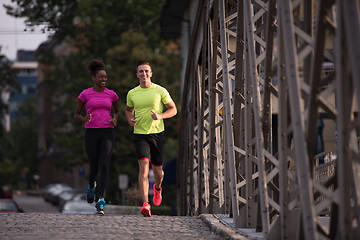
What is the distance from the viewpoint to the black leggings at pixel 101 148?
10.8 meters

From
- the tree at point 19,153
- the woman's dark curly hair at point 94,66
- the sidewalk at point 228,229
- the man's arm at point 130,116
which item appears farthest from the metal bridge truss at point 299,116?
the tree at point 19,153

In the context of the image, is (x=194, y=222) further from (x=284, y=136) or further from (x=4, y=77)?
(x=4, y=77)

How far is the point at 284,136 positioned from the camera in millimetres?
6527

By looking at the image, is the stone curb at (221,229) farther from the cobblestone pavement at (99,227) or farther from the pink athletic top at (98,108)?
the pink athletic top at (98,108)

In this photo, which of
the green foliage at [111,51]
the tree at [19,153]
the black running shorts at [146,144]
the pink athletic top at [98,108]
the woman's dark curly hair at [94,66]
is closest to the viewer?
the black running shorts at [146,144]

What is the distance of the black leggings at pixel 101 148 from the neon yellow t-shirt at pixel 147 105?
1.85 feet

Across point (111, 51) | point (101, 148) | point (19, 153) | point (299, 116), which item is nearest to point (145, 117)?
point (101, 148)

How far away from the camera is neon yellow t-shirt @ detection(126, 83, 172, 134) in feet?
33.7

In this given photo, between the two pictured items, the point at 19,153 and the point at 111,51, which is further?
the point at 19,153

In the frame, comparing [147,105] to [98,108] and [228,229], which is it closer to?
[98,108]

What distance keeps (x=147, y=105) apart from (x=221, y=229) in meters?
2.43

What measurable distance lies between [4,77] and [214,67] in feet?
89.9

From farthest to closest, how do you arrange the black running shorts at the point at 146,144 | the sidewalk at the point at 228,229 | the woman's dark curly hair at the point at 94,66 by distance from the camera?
the woman's dark curly hair at the point at 94,66, the black running shorts at the point at 146,144, the sidewalk at the point at 228,229

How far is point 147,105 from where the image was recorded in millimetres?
10266
